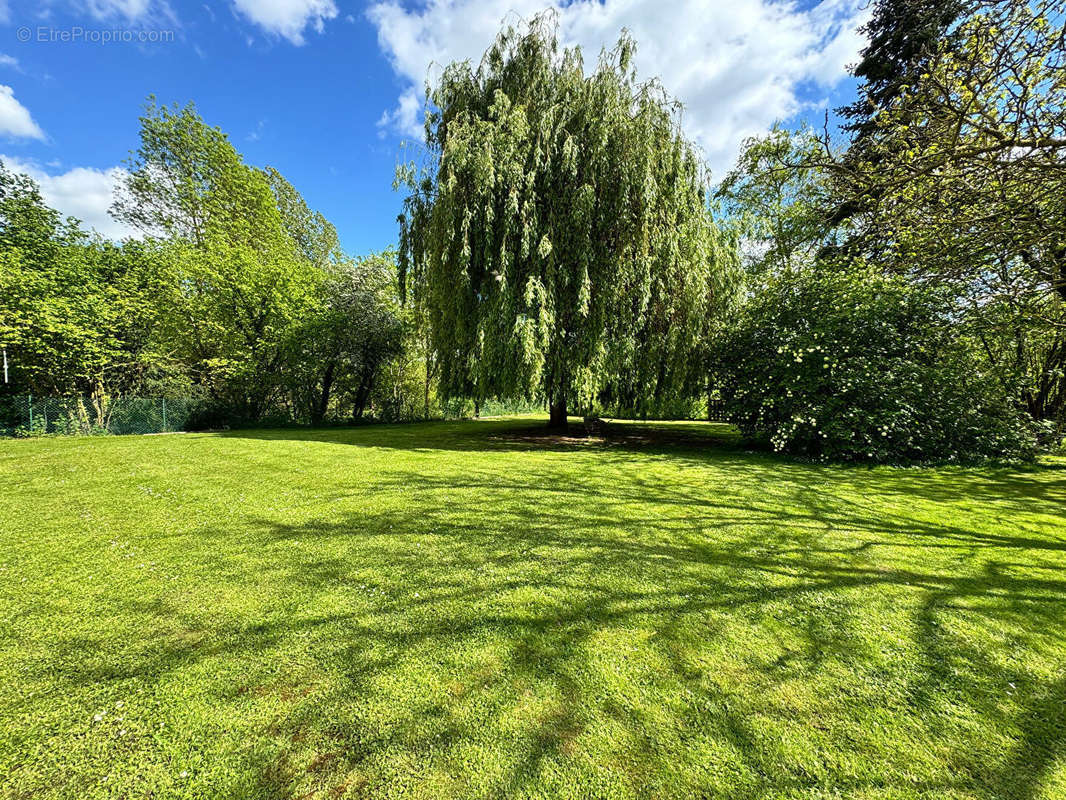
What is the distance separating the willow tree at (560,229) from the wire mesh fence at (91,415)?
1307 centimetres

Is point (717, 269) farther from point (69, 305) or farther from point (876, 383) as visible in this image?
point (69, 305)

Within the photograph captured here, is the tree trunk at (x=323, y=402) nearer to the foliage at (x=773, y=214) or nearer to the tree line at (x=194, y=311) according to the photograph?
the tree line at (x=194, y=311)

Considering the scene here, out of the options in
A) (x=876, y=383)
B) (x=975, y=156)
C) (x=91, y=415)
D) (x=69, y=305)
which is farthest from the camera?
(x=91, y=415)

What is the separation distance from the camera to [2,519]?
4.38m

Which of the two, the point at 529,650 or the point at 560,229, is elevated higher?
the point at 560,229

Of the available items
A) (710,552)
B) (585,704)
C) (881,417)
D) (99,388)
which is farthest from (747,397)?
(99,388)

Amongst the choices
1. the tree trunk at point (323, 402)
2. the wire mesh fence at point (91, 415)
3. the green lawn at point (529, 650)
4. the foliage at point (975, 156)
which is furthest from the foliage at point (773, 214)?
the wire mesh fence at point (91, 415)

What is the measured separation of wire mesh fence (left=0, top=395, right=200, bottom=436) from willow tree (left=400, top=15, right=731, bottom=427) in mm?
13075

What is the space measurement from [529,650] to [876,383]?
9166mm

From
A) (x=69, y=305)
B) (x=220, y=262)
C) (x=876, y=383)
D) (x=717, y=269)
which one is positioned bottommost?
(x=876, y=383)

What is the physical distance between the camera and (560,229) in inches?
383

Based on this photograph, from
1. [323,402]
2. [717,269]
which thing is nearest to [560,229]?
[717,269]

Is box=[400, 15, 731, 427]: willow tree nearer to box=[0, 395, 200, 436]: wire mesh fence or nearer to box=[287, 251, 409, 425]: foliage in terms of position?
box=[287, 251, 409, 425]: foliage

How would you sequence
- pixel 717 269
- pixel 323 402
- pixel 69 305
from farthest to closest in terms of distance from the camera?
pixel 323 402 < pixel 69 305 < pixel 717 269
